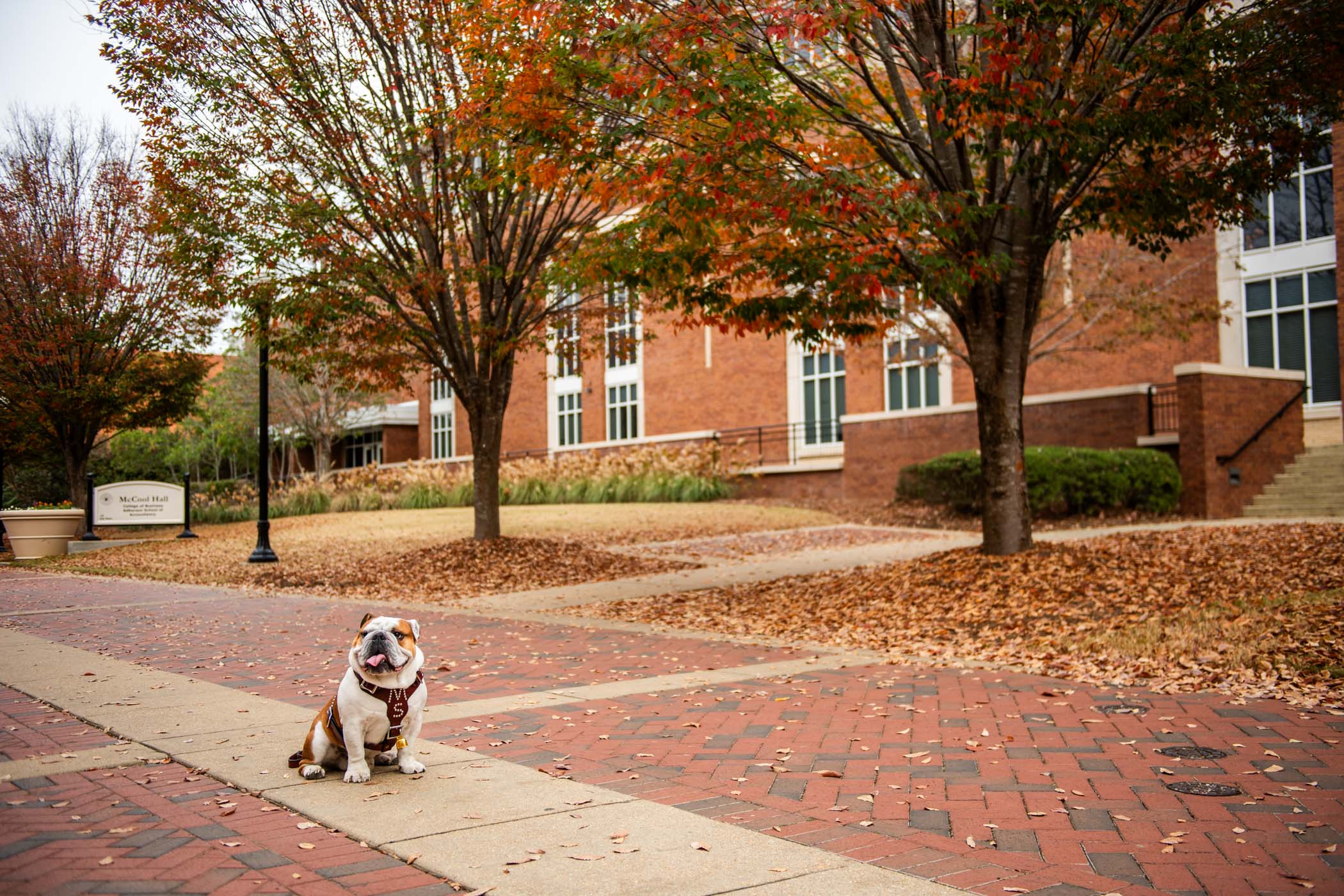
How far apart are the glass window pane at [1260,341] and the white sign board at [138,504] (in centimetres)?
2287

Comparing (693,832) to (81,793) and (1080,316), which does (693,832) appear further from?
(1080,316)

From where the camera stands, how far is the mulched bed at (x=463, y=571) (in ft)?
47.9

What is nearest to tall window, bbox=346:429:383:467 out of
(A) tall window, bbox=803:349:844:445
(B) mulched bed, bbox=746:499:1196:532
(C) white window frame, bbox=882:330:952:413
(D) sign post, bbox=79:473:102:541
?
(A) tall window, bbox=803:349:844:445

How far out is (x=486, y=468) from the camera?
55.9 ft

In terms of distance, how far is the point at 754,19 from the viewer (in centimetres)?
1074

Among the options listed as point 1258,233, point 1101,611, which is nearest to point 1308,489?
point 1258,233

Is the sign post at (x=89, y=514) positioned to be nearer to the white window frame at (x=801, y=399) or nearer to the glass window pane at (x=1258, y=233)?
the white window frame at (x=801, y=399)

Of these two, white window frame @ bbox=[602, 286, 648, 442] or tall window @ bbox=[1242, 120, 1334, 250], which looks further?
white window frame @ bbox=[602, 286, 648, 442]

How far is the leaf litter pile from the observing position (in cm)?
746

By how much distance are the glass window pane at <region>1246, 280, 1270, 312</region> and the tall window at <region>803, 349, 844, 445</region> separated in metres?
10.4

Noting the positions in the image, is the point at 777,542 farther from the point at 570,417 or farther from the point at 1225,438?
the point at 570,417

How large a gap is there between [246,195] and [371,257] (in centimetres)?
175

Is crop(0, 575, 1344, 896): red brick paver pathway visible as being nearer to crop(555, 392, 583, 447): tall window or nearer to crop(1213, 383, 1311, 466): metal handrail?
crop(1213, 383, 1311, 466): metal handrail

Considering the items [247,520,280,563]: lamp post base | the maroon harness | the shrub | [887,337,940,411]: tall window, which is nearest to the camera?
the maroon harness
